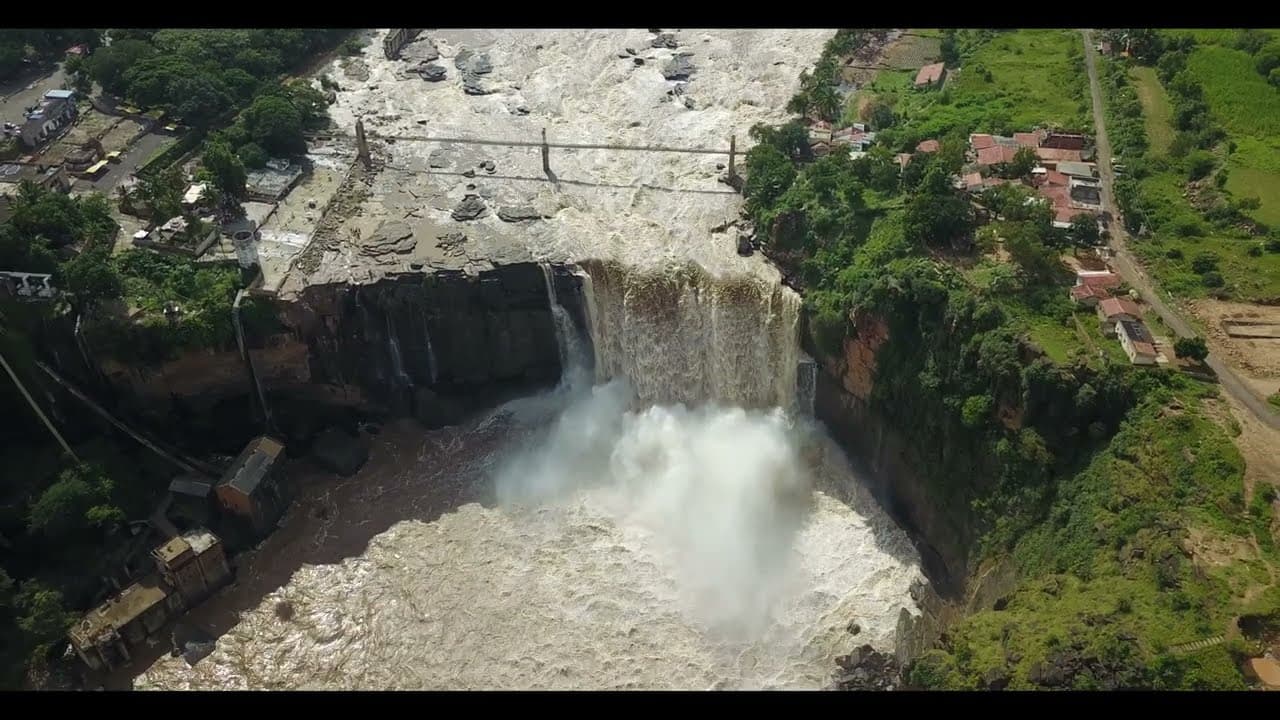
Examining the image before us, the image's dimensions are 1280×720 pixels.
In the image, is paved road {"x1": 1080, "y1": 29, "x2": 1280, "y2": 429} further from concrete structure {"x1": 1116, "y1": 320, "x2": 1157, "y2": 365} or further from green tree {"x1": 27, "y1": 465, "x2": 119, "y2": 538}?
green tree {"x1": 27, "y1": 465, "x2": 119, "y2": 538}

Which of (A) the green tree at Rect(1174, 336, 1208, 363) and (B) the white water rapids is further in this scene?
(B) the white water rapids

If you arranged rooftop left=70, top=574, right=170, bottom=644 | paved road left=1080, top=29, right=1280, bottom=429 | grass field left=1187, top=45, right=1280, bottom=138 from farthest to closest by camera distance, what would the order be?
1. grass field left=1187, top=45, right=1280, bottom=138
2. rooftop left=70, top=574, right=170, bottom=644
3. paved road left=1080, top=29, right=1280, bottom=429

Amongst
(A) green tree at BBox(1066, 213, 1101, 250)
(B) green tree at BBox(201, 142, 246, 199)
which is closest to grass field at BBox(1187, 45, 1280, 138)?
(A) green tree at BBox(1066, 213, 1101, 250)

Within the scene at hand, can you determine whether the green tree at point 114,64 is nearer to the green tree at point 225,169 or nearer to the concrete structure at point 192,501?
the green tree at point 225,169

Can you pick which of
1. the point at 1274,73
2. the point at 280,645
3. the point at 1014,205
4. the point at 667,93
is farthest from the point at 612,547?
the point at 1274,73

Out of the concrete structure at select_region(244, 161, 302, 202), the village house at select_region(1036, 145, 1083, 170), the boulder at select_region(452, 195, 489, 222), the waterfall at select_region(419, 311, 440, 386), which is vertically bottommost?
the waterfall at select_region(419, 311, 440, 386)

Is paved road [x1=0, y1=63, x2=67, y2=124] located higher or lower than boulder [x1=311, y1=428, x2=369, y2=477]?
higher

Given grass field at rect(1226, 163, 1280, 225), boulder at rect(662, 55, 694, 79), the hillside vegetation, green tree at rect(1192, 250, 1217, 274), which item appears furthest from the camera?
boulder at rect(662, 55, 694, 79)

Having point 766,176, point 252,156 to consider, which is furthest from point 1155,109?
point 252,156
